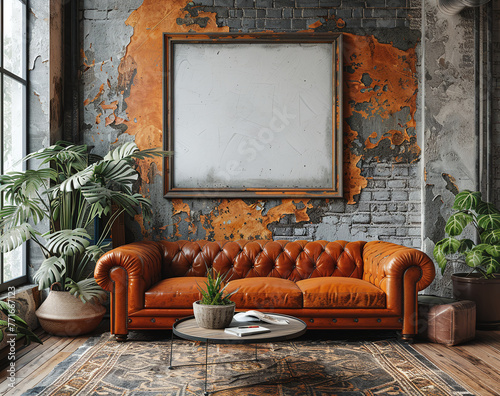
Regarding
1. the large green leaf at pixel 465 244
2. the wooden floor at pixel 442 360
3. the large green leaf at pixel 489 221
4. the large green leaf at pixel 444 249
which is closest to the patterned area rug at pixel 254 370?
the wooden floor at pixel 442 360

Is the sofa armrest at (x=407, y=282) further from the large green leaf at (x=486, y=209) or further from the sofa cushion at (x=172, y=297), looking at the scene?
the sofa cushion at (x=172, y=297)

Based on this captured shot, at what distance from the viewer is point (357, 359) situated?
3.14 meters

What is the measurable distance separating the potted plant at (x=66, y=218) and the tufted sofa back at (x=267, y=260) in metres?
0.57

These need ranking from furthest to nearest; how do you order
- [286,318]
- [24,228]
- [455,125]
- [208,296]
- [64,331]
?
[455,125] → [64,331] → [24,228] → [286,318] → [208,296]

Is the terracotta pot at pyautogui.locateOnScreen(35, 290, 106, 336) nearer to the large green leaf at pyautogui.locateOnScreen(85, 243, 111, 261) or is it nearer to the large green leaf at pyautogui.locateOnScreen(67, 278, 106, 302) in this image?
the large green leaf at pyautogui.locateOnScreen(67, 278, 106, 302)

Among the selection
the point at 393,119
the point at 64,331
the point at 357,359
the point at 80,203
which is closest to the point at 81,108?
the point at 80,203

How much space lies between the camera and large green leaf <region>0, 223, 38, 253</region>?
327 centimetres

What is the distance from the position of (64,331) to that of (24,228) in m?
0.93

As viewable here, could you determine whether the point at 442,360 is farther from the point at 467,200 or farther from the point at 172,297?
the point at 172,297

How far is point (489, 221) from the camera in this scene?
399 centimetres

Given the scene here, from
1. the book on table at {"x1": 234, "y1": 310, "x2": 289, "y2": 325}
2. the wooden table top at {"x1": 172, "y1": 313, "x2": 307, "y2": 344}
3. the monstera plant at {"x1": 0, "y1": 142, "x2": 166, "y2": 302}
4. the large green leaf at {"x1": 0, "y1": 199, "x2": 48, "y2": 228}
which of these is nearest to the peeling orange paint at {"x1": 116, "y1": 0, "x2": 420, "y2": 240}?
the monstera plant at {"x1": 0, "y1": 142, "x2": 166, "y2": 302}

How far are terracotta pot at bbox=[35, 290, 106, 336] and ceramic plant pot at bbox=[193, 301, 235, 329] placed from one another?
149cm

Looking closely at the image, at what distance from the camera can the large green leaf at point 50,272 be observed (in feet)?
11.1

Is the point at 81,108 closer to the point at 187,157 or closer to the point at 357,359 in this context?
the point at 187,157
